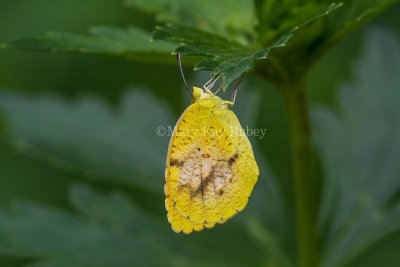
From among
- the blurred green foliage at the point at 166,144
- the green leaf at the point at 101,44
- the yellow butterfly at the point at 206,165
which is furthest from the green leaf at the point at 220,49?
the yellow butterfly at the point at 206,165

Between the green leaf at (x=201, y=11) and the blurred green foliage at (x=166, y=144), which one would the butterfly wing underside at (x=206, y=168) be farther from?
the green leaf at (x=201, y=11)

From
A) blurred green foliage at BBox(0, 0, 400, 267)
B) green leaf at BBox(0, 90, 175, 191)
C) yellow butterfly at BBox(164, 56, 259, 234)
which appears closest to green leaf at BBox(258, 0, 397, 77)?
blurred green foliage at BBox(0, 0, 400, 267)

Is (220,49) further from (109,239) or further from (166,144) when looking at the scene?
(166,144)

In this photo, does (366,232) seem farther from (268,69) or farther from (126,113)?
(126,113)

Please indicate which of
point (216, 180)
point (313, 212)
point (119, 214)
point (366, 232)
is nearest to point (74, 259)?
point (119, 214)

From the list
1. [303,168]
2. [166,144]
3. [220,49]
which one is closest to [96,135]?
[166,144]
